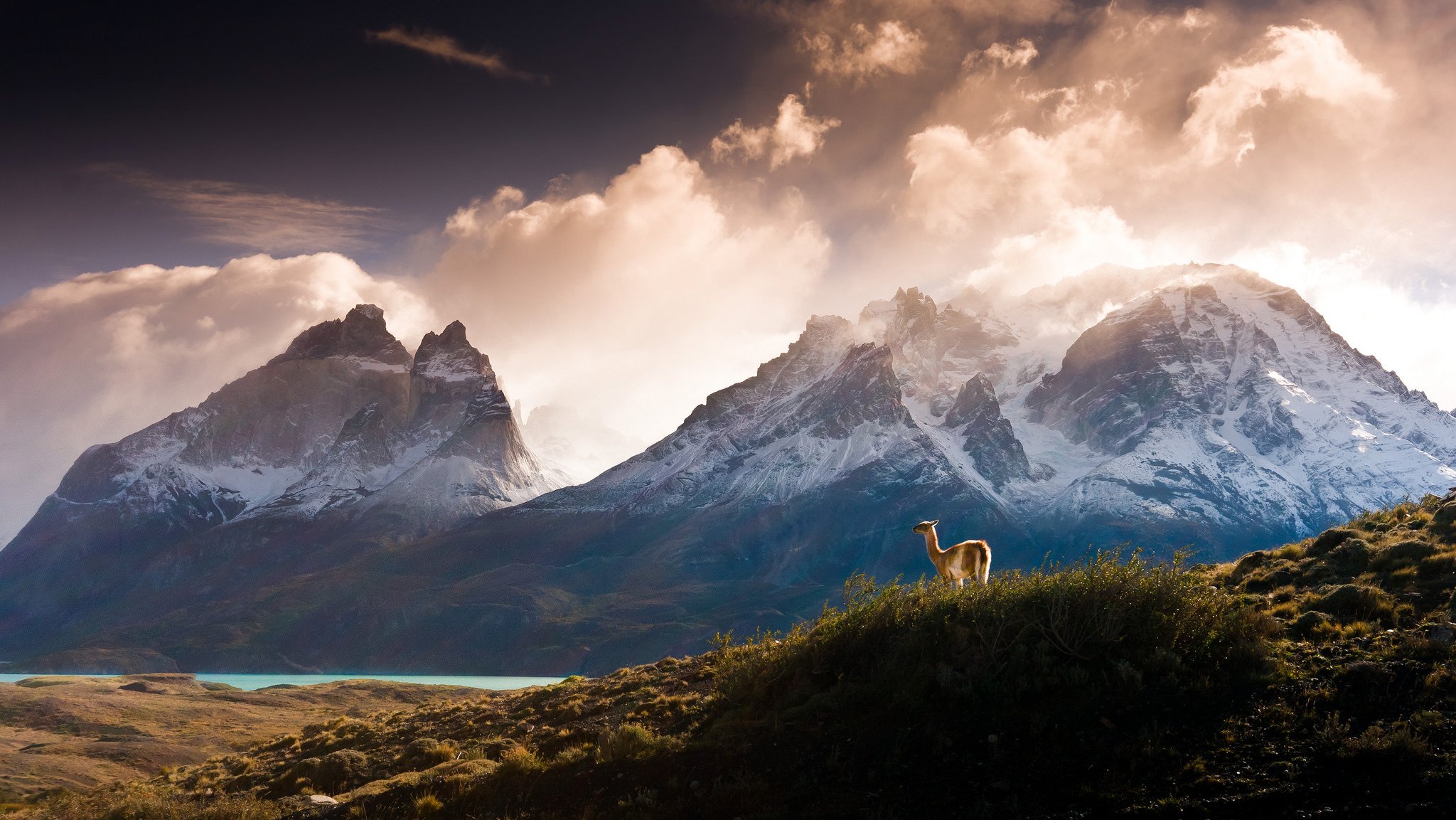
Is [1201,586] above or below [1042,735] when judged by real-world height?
above

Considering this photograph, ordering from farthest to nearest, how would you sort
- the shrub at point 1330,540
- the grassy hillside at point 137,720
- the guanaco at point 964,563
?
the grassy hillside at point 137,720 → the shrub at point 1330,540 → the guanaco at point 964,563

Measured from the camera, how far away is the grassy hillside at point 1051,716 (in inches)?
573

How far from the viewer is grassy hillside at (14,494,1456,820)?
573 inches

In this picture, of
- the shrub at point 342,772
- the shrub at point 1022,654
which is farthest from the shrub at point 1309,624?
the shrub at point 342,772

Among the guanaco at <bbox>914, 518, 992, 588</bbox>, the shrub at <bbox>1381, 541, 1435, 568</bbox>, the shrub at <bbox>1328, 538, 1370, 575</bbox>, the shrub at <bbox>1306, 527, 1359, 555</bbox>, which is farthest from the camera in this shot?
the shrub at <bbox>1306, 527, 1359, 555</bbox>

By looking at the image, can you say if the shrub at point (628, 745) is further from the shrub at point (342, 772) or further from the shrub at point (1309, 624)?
the shrub at point (1309, 624)

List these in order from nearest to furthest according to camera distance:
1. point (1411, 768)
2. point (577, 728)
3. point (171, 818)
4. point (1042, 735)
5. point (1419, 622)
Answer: point (1411, 768) < point (1042, 735) < point (1419, 622) < point (171, 818) < point (577, 728)

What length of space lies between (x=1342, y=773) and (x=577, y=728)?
19.3 m

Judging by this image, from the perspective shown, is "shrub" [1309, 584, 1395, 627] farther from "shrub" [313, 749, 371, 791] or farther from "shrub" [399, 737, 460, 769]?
"shrub" [313, 749, 371, 791]

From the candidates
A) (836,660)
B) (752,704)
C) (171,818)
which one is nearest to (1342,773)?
(836,660)

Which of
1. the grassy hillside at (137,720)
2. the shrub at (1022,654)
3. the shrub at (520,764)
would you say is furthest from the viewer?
the grassy hillside at (137,720)

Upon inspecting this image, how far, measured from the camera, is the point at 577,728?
2638 centimetres

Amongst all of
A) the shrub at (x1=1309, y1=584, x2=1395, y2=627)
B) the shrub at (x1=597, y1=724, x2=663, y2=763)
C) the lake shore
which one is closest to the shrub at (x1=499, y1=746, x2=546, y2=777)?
the shrub at (x1=597, y1=724, x2=663, y2=763)

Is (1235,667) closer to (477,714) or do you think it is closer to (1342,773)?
(1342,773)
